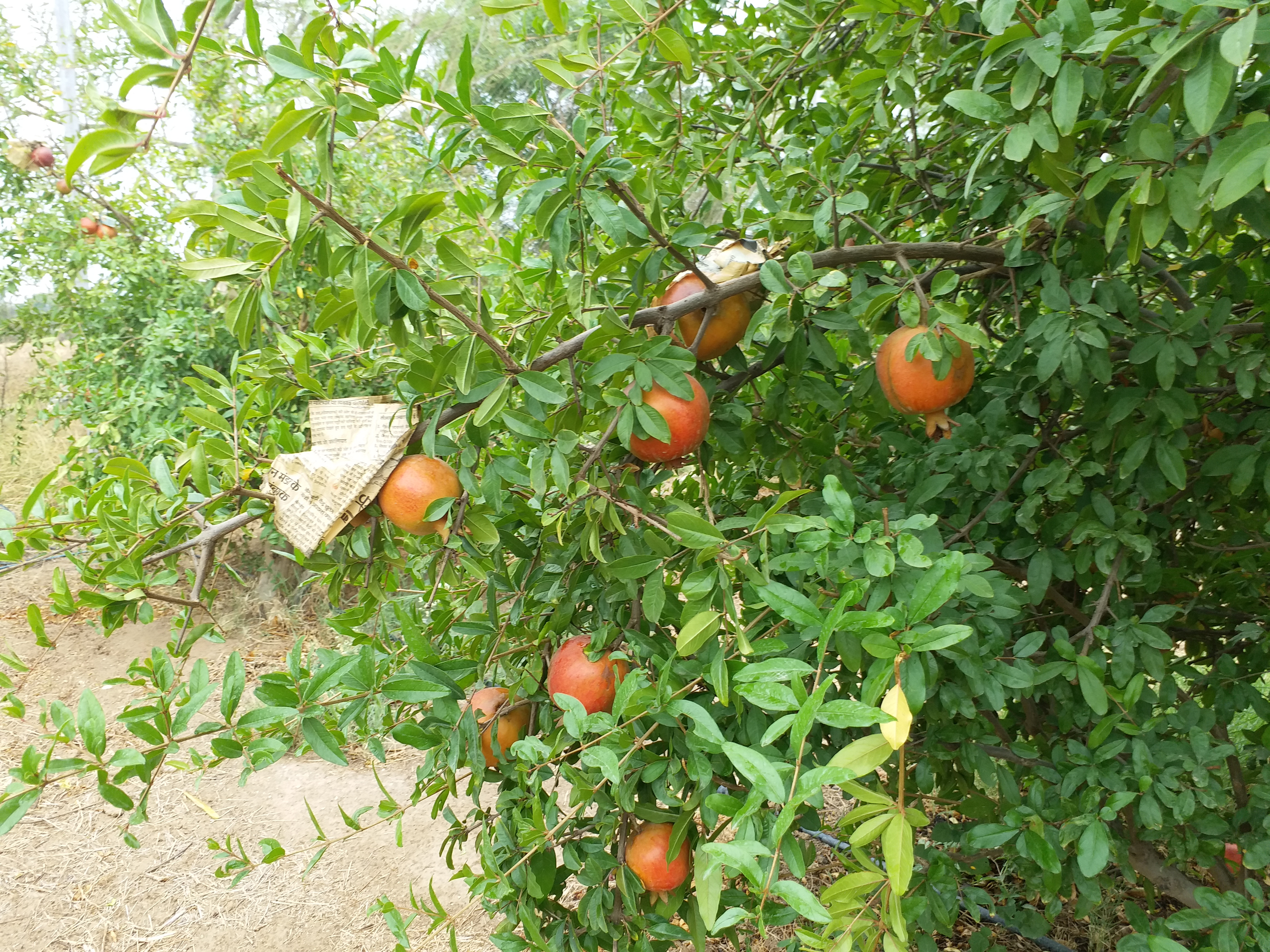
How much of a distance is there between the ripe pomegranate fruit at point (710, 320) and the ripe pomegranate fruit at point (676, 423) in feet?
0.40

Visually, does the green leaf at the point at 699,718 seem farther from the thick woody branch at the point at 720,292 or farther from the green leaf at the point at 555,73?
the green leaf at the point at 555,73

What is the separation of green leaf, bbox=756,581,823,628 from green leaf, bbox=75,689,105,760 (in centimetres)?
66

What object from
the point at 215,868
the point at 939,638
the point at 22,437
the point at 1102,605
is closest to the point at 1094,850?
the point at 1102,605

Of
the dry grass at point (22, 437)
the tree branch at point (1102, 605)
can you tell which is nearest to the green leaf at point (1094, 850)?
the tree branch at point (1102, 605)

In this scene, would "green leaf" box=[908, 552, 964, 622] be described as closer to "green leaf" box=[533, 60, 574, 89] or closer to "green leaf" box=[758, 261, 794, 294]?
"green leaf" box=[758, 261, 794, 294]

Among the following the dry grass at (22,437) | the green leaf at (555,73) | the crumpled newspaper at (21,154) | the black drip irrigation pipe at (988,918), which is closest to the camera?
the green leaf at (555,73)

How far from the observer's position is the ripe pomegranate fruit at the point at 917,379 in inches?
42.1

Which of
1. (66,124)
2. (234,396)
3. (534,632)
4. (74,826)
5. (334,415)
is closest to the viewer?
(334,415)

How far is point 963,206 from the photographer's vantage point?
146cm

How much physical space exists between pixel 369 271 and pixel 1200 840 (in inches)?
55.0

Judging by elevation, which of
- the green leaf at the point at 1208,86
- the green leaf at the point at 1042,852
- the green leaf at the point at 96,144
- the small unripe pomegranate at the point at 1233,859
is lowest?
the small unripe pomegranate at the point at 1233,859

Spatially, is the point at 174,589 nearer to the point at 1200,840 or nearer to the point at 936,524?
the point at 936,524

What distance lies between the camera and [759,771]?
656 mm

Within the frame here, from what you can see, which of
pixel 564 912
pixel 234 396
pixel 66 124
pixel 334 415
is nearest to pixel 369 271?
pixel 334 415
